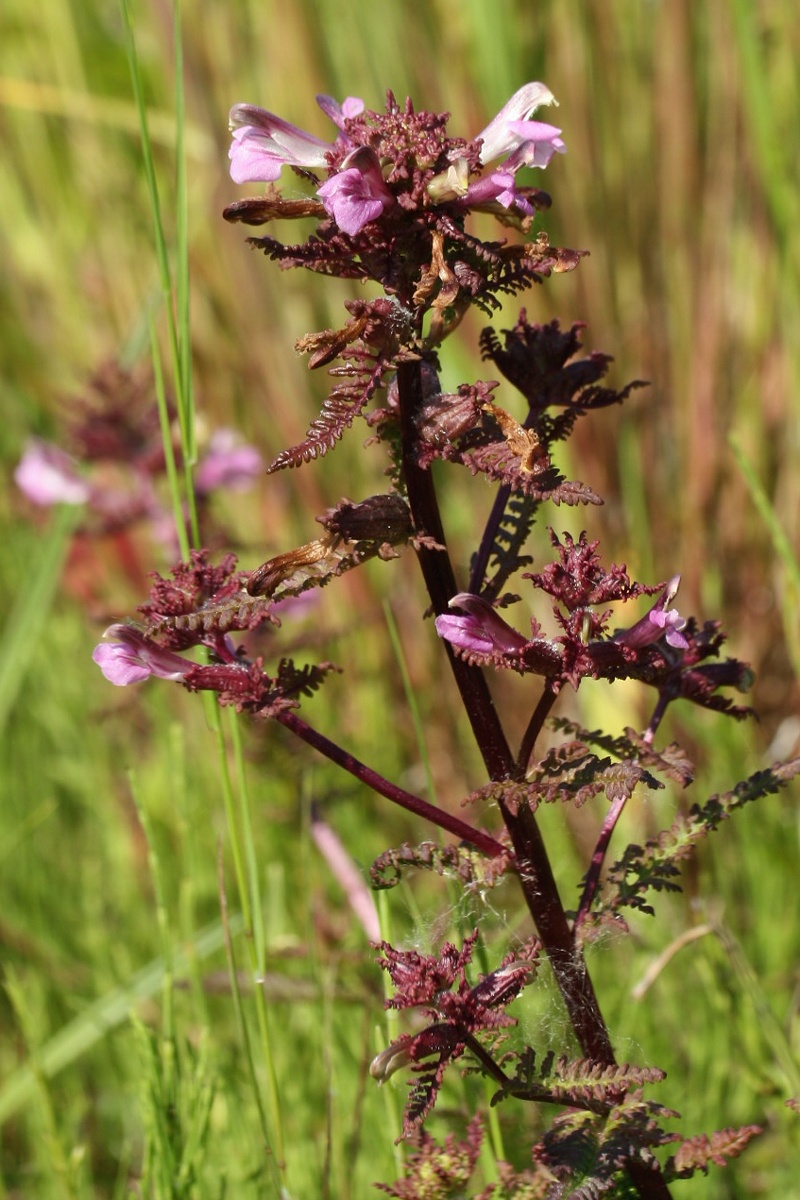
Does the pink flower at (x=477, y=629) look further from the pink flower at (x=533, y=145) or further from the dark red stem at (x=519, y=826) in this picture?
the pink flower at (x=533, y=145)

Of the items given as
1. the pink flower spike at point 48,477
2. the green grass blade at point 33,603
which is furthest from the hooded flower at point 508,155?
the pink flower spike at point 48,477

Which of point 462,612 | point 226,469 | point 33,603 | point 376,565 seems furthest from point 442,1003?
point 376,565

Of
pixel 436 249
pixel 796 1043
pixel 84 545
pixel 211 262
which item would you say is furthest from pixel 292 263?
pixel 84 545

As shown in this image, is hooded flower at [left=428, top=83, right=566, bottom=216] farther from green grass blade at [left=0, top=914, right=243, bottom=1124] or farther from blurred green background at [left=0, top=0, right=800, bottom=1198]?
green grass blade at [left=0, top=914, right=243, bottom=1124]

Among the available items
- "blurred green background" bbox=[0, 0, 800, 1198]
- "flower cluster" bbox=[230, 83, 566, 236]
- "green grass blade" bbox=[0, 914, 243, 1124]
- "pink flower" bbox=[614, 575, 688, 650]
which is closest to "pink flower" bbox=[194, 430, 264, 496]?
"blurred green background" bbox=[0, 0, 800, 1198]

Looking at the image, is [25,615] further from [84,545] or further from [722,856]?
[722,856]

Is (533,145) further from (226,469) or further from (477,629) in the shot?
(226,469)
